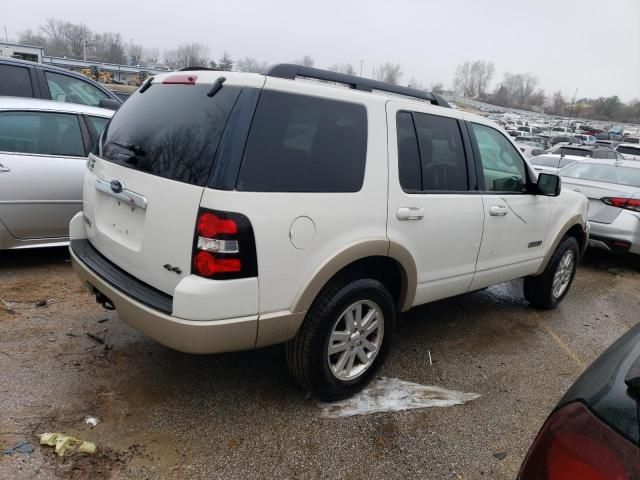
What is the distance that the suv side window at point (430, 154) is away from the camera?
307 cm

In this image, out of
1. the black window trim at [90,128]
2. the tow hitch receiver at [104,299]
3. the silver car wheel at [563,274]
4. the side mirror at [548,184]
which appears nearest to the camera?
the tow hitch receiver at [104,299]

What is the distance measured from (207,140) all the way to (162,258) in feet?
2.10

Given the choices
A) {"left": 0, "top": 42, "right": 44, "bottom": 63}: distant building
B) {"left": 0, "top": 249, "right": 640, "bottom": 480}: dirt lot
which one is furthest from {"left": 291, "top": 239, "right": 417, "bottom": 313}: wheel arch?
{"left": 0, "top": 42, "right": 44, "bottom": 63}: distant building

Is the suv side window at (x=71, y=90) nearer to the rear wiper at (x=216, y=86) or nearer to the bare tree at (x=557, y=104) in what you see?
the rear wiper at (x=216, y=86)

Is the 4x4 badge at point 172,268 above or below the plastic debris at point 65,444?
above

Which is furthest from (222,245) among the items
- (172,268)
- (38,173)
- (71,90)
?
(71,90)

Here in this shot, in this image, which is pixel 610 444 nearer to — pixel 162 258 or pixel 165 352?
pixel 162 258

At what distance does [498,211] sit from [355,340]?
62.8 inches

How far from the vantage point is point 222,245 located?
2264mm

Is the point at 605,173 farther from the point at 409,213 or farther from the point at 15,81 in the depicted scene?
the point at 15,81

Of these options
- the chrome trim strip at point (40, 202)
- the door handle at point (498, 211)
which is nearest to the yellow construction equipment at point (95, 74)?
the chrome trim strip at point (40, 202)

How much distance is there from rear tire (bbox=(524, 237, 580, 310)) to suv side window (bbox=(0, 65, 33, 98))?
20.6 ft

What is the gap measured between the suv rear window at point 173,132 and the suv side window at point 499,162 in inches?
84.4

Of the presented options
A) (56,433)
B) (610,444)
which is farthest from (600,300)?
(56,433)
